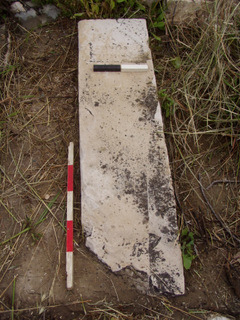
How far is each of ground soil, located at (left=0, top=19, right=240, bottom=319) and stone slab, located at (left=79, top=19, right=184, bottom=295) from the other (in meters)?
0.11

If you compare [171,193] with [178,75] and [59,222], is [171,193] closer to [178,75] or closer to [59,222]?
[59,222]

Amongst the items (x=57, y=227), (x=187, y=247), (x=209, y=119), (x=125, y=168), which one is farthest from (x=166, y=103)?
(x=57, y=227)

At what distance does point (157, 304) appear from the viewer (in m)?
1.68

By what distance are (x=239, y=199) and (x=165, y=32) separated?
151 cm

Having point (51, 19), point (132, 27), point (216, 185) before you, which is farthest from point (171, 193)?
point (51, 19)

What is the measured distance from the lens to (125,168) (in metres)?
1.90

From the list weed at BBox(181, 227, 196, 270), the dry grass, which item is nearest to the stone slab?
weed at BBox(181, 227, 196, 270)

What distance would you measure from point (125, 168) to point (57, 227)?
570mm

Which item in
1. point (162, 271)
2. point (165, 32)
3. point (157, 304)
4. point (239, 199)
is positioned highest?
point (165, 32)

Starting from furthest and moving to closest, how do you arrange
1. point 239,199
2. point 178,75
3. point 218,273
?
point 178,75 → point 239,199 → point 218,273

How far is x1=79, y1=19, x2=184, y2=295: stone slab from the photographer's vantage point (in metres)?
1.73

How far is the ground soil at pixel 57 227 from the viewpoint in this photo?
1672mm

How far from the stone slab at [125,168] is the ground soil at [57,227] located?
11cm

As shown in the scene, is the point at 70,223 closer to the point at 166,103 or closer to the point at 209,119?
the point at 166,103
